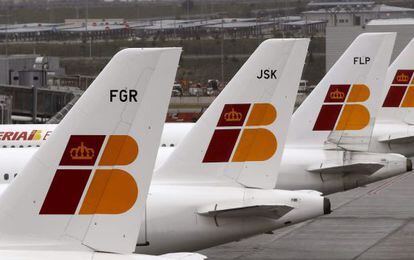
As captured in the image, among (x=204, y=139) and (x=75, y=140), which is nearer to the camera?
(x=75, y=140)

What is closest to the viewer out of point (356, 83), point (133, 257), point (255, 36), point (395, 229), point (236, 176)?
point (133, 257)

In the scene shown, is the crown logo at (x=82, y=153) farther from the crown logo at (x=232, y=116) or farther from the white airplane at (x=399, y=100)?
the white airplane at (x=399, y=100)

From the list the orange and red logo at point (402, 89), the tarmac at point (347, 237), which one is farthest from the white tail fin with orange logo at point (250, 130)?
the orange and red logo at point (402, 89)

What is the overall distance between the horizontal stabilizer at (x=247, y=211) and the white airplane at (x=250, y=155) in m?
0.02

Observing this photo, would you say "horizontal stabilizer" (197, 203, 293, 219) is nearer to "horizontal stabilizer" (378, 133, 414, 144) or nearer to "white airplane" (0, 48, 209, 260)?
"white airplane" (0, 48, 209, 260)

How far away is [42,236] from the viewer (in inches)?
731

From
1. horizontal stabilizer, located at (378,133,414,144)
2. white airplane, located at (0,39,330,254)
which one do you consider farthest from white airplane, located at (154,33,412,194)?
white airplane, located at (0,39,330,254)

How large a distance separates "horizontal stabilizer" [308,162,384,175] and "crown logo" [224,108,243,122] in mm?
8571

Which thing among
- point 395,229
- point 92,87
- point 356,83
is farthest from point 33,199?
point 395,229

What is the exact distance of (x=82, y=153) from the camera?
730 inches

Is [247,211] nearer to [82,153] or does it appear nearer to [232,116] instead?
[232,116]

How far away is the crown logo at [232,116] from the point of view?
96.5ft

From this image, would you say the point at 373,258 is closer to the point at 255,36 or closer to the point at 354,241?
the point at 354,241

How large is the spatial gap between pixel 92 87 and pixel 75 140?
794 millimetres
